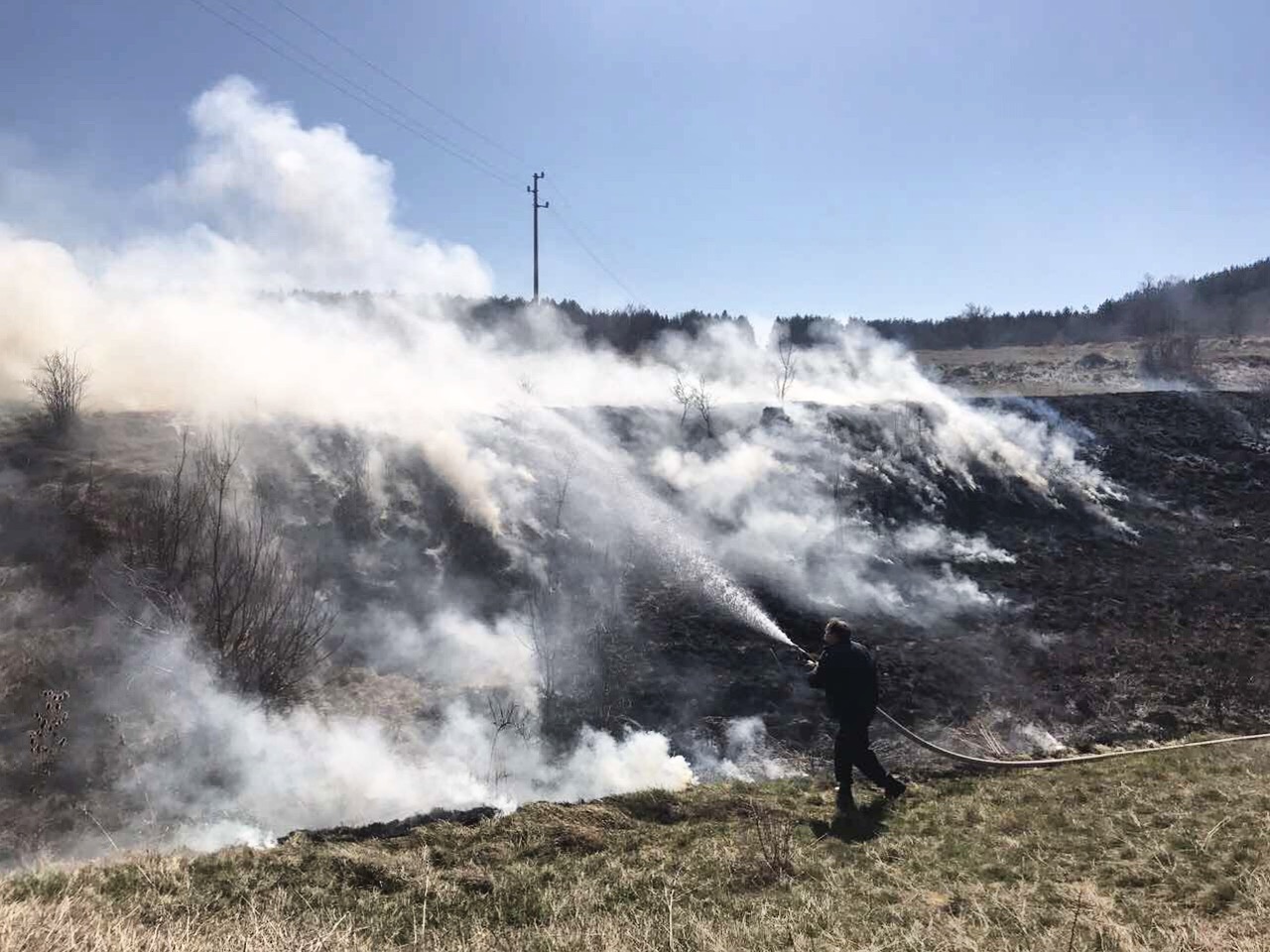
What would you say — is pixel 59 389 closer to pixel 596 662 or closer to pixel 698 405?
pixel 596 662

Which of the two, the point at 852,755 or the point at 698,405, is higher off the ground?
the point at 698,405

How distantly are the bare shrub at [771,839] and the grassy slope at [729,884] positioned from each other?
0.05 metres

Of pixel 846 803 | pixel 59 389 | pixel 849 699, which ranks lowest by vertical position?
pixel 846 803

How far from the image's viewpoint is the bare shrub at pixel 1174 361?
145 feet

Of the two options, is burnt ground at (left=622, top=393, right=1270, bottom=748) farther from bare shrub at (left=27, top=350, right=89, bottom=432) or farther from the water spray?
bare shrub at (left=27, top=350, right=89, bottom=432)

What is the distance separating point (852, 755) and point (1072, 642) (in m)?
9.40

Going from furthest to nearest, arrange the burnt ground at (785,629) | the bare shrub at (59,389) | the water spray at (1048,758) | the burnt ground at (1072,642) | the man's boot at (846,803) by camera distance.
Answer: the bare shrub at (59,389) → the burnt ground at (1072,642) → the burnt ground at (785,629) → the water spray at (1048,758) → the man's boot at (846,803)

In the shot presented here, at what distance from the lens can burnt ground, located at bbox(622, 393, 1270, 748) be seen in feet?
39.7

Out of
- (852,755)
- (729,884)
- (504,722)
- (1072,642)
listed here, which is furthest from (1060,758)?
(504,722)

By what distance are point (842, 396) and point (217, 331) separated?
80.1 ft

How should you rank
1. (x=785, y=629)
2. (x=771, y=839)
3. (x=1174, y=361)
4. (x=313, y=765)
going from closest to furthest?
(x=771, y=839)
(x=313, y=765)
(x=785, y=629)
(x=1174, y=361)

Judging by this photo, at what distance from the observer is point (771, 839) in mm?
6082

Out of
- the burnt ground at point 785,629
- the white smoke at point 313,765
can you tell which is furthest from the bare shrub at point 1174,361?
the white smoke at point 313,765

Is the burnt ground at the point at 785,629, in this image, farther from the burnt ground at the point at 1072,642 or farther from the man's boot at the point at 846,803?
the man's boot at the point at 846,803
